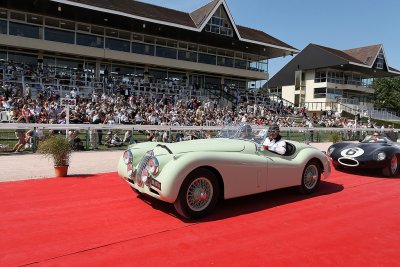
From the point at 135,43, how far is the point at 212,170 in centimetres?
2858

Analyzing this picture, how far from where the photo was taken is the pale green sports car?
5465mm

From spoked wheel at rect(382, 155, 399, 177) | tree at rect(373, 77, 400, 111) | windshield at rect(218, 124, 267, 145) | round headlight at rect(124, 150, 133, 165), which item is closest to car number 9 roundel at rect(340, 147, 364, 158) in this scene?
spoked wheel at rect(382, 155, 399, 177)

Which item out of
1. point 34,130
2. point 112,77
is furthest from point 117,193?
point 112,77

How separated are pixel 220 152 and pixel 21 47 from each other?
25.8 meters

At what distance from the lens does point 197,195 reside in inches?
223

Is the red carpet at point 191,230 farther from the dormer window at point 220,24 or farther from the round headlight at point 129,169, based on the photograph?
the dormer window at point 220,24

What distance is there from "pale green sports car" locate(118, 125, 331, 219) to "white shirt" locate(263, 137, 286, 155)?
9 centimetres

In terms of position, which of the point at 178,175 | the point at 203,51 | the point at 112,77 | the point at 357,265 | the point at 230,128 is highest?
the point at 203,51

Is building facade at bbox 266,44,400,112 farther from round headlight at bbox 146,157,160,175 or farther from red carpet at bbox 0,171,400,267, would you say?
round headlight at bbox 146,157,160,175

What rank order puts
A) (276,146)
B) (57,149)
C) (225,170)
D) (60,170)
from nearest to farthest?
(225,170) < (276,146) < (57,149) < (60,170)

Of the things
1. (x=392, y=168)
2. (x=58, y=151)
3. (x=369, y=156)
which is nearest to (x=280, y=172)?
(x=369, y=156)

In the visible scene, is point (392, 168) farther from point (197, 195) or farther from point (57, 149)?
point (57, 149)

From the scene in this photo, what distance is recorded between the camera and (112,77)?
29969mm

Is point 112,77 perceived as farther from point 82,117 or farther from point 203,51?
point 82,117
